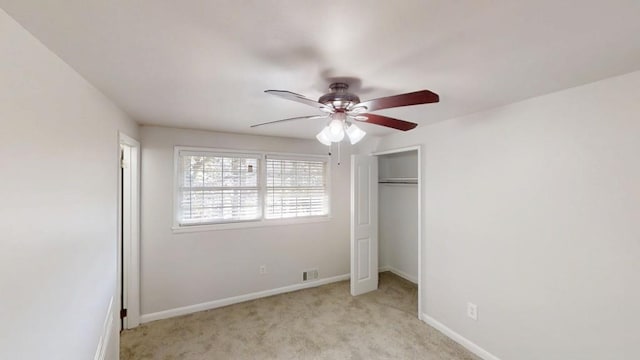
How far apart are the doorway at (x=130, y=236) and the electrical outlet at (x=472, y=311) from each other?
3.53 m

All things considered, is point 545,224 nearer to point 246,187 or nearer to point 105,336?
point 246,187

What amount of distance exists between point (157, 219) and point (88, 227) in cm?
152

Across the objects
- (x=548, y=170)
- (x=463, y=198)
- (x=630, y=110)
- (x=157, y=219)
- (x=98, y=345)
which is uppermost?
(x=630, y=110)

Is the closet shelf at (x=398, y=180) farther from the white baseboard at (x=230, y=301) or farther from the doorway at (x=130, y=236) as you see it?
the doorway at (x=130, y=236)

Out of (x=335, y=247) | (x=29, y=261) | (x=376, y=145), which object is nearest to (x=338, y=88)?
(x=29, y=261)

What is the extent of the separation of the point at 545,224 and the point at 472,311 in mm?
1098

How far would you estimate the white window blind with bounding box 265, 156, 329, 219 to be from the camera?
3734 mm

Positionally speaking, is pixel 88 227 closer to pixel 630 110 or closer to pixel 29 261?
pixel 29 261

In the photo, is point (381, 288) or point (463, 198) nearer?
point (463, 198)

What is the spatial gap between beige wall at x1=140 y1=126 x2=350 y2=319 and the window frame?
5 centimetres

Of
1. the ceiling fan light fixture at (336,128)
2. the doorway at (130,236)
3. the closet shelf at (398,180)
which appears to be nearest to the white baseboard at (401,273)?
the closet shelf at (398,180)

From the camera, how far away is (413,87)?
1762mm

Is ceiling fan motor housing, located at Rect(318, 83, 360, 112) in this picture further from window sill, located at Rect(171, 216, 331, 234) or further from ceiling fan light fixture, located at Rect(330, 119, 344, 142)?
window sill, located at Rect(171, 216, 331, 234)

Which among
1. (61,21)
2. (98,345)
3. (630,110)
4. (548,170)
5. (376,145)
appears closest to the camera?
(61,21)
